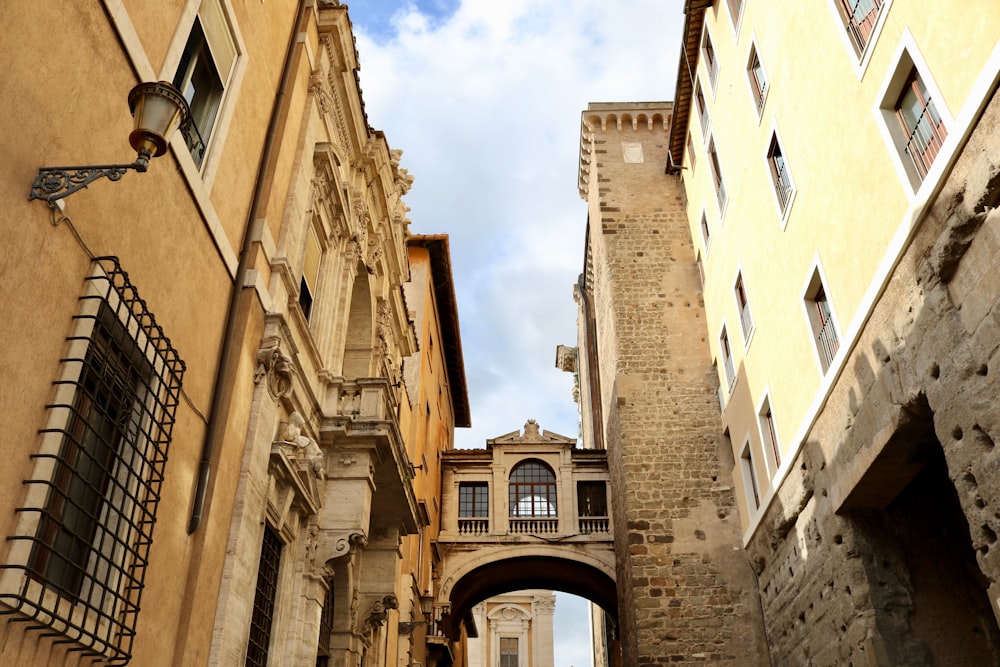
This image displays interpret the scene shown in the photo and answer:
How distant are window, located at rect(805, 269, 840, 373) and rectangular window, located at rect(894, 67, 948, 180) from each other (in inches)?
103

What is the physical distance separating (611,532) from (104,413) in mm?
20772

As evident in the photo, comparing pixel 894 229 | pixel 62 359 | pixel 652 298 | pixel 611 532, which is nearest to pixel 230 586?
pixel 62 359

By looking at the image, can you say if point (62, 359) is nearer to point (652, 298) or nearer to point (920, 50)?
point (920, 50)

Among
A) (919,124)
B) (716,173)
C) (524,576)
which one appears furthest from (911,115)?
(524,576)

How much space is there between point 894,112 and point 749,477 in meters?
8.92

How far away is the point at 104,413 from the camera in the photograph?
504 cm

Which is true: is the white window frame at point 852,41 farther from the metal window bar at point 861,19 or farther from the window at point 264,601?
the window at point 264,601

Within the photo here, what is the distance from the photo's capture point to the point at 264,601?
8609 millimetres

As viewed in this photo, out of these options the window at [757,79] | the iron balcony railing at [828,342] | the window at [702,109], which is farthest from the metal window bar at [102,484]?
the window at [702,109]

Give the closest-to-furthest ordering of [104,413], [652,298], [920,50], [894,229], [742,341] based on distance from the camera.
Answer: [104,413] → [920,50] → [894,229] → [742,341] → [652,298]

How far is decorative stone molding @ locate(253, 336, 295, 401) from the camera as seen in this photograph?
26.7ft

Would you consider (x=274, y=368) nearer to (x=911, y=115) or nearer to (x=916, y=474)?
(x=911, y=115)

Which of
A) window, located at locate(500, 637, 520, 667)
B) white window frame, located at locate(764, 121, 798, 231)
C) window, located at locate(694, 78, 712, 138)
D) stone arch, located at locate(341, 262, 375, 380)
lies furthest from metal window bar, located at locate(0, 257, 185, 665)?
window, located at locate(500, 637, 520, 667)

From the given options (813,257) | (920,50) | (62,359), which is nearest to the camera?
(62,359)
